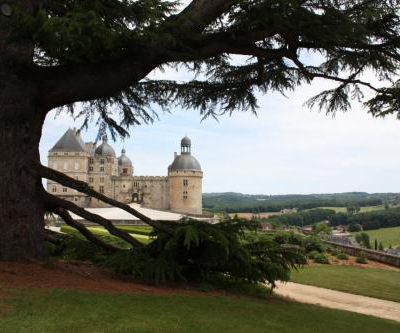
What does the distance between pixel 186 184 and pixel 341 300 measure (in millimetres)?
46691

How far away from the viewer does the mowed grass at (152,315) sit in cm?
385

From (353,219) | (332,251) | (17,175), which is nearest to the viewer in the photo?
(17,175)

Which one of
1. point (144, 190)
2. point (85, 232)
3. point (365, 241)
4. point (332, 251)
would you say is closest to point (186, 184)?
point (144, 190)

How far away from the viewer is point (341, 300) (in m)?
9.30

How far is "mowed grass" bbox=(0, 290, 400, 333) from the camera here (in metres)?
3.85

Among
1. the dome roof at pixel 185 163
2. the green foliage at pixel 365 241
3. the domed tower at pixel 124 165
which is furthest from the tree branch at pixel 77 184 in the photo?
the domed tower at pixel 124 165

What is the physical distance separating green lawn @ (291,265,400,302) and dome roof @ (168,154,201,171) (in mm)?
41525

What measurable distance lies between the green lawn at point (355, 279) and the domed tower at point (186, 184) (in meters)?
41.0

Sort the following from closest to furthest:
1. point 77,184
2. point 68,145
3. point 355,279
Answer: point 77,184
point 355,279
point 68,145

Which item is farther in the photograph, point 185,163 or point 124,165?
point 124,165

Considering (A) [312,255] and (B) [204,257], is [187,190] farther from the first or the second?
(B) [204,257]

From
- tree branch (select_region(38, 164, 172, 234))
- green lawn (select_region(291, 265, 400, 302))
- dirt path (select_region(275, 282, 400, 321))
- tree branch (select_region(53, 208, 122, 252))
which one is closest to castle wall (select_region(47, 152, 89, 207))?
green lawn (select_region(291, 265, 400, 302))

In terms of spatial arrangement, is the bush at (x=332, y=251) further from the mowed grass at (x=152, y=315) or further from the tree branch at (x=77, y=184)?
the tree branch at (x=77, y=184)

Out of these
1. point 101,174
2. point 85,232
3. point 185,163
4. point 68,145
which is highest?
point 68,145
